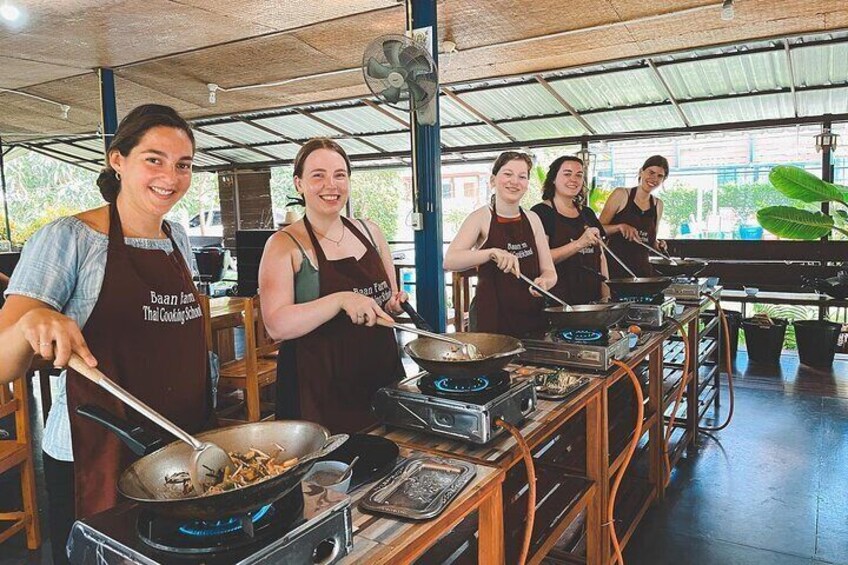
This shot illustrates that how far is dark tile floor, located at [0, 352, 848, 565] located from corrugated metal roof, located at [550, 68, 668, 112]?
2.95 m

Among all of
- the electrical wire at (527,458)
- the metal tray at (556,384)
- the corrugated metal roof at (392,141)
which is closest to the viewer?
the electrical wire at (527,458)

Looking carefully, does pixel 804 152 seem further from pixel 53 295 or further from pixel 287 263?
pixel 53 295

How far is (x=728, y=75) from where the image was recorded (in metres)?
5.25

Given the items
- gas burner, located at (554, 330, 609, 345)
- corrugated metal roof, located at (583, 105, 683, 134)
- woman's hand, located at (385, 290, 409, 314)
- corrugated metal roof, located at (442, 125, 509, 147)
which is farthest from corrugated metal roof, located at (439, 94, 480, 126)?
woman's hand, located at (385, 290, 409, 314)

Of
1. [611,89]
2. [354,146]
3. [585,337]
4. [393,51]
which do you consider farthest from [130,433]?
[354,146]

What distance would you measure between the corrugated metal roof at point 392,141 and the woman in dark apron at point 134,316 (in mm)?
6124

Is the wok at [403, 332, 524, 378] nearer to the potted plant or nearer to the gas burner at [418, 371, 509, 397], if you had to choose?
the gas burner at [418, 371, 509, 397]

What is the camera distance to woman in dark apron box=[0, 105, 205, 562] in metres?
1.35

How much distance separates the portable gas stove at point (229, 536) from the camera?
2.82 ft

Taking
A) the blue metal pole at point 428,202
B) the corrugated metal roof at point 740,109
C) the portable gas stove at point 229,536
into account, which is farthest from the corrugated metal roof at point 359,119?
the portable gas stove at point 229,536

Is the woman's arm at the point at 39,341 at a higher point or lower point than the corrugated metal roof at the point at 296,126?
lower

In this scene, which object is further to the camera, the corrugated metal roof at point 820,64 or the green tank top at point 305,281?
the corrugated metal roof at point 820,64

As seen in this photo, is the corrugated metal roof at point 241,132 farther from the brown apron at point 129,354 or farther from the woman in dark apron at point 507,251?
the brown apron at point 129,354

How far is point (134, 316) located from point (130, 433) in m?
0.39
